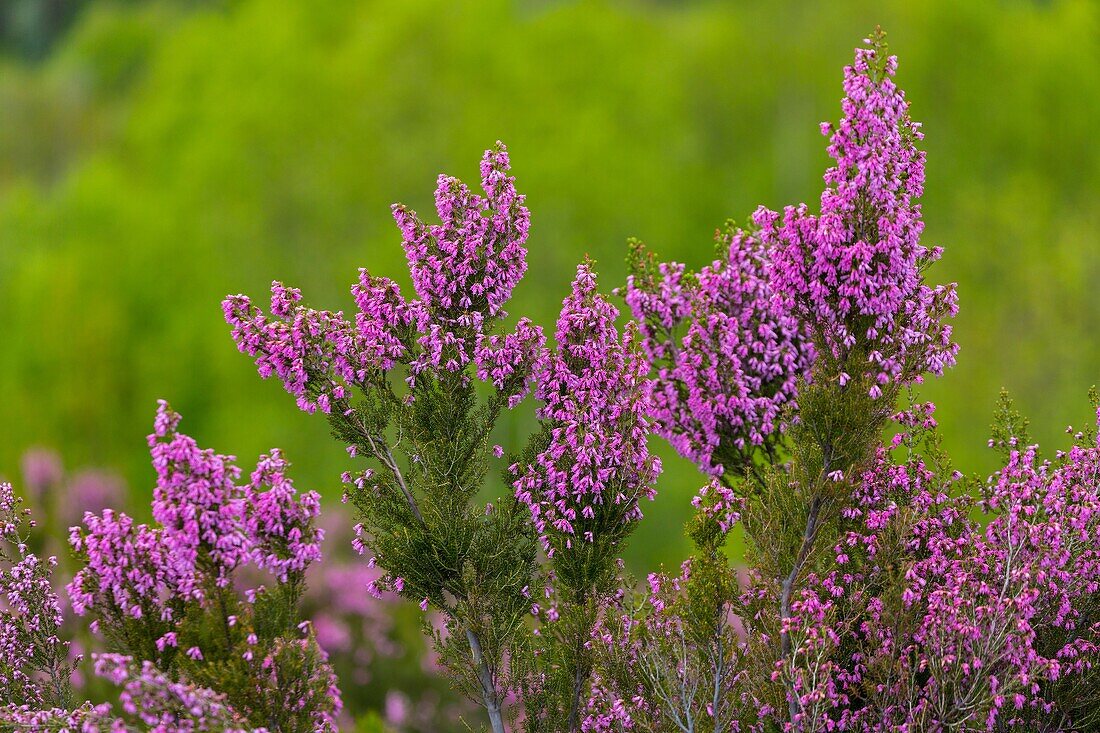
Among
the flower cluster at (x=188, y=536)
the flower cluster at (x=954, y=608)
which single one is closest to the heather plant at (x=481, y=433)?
the flower cluster at (x=188, y=536)

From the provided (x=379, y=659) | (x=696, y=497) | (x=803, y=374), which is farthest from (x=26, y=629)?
(x=379, y=659)

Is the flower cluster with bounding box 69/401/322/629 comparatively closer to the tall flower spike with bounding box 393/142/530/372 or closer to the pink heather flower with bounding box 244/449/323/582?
the pink heather flower with bounding box 244/449/323/582

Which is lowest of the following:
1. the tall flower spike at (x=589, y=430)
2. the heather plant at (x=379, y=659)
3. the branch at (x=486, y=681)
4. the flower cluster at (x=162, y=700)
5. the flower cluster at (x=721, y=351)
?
the flower cluster at (x=162, y=700)

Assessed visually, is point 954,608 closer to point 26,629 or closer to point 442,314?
point 442,314

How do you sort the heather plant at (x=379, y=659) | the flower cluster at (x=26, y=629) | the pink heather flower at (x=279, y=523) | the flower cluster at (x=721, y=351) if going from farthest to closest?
the heather plant at (x=379, y=659) < the flower cluster at (x=721, y=351) < the flower cluster at (x=26, y=629) < the pink heather flower at (x=279, y=523)

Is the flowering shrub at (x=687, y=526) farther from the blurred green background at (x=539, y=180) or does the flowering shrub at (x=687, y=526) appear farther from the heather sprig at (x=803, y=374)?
the blurred green background at (x=539, y=180)

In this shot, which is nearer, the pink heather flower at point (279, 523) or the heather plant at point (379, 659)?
the pink heather flower at point (279, 523)

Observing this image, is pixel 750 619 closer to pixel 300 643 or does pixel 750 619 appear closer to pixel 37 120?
pixel 300 643
